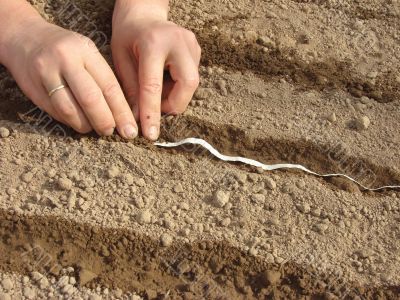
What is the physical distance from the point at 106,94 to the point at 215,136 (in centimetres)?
45

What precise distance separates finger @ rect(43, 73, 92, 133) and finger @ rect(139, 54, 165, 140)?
7.7 inches

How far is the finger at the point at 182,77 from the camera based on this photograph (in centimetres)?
186

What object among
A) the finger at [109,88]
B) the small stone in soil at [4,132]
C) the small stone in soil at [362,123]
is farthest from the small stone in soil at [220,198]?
the small stone in soil at [4,132]

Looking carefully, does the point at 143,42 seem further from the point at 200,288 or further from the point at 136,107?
the point at 200,288

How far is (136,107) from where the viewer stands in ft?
6.30

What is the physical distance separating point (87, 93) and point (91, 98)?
0.8 inches

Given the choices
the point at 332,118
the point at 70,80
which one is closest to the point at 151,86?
the point at 70,80

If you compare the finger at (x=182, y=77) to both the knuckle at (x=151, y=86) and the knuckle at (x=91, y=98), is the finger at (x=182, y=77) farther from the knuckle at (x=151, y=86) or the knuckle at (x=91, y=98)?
the knuckle at (x=91, y=98)

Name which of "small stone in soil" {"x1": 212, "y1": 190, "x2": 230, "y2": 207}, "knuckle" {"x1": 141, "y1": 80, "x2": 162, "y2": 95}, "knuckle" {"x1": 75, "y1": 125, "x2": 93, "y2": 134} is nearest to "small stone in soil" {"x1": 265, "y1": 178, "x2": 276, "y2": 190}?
"small stone in soil" {"x1": 212, "y1": 190, "x2": 230, "y2": 207}

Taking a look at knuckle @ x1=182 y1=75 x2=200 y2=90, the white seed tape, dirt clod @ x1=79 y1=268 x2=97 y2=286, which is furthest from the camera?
the white seed tape

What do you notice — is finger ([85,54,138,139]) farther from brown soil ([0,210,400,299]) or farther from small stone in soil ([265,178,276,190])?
small stone in soil ([265,178,276,190])

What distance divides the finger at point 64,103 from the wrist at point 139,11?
0.41 m

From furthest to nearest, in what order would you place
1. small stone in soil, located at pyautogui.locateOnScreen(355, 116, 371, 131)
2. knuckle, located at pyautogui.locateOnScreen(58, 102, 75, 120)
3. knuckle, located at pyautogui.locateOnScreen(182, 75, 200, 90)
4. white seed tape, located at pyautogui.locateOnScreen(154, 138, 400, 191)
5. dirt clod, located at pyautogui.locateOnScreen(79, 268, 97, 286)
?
small stone in soil, located at pyautogui.locateOnScreen(355, 116, 371, 131)
white seed tape, located at pyautogui.locateOnScreen(154, 138, 400, 191)
knuckle, located at pyautogui.locateOnScreen(182, 75, 200, 90)
knuckle, located at pyautogui.locateOnScreen(58, 102, 75, 120)
dirt clod, located at pyautogui.locateOnScreen(79, 268, 97, 286)

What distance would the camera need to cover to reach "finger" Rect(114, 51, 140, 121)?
1932mm
